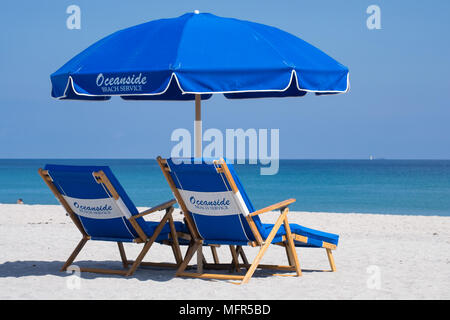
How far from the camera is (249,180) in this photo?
5009 cm

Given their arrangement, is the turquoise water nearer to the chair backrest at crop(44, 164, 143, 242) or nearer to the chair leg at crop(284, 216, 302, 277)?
the chair leg at crop(284, 216, 302, 277)

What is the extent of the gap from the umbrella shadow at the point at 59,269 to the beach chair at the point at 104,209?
12cm

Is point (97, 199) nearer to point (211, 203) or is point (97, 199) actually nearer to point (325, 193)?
point (211, 203)

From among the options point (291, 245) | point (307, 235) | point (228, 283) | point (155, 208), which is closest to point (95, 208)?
point (155, 208)

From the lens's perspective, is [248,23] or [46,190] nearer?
[248,23]

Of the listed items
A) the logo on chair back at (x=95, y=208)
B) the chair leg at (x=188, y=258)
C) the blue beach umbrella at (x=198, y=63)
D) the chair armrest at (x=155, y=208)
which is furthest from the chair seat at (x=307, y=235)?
the logo on chair back at (x=95, y=208)

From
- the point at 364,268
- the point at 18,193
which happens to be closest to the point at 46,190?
the point at 18,193

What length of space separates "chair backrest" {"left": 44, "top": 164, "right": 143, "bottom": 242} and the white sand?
35 centimetres

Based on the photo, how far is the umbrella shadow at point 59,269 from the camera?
5648mm

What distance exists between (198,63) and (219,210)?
107cm

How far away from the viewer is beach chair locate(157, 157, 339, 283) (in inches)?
203

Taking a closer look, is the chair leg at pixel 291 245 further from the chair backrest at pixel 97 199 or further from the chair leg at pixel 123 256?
the chair leg at pixel 123 256

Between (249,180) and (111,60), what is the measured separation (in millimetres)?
44870
